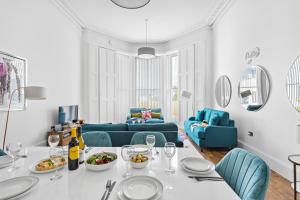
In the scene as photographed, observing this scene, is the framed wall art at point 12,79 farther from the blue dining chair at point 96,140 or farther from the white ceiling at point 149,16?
the white ceiling at point 149,16

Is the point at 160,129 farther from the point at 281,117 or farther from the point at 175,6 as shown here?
the point at 175,6

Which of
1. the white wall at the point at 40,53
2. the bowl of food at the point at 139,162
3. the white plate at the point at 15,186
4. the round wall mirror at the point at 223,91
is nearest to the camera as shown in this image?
the white plate at the point at 15,186

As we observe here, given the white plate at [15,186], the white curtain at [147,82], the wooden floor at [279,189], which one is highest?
the white curtain at [147,82]

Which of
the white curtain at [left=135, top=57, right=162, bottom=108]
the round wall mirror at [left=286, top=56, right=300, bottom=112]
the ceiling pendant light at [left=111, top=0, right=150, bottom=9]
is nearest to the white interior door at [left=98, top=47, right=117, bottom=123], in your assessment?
the white curtain at [left=135, top=57, right=162, bottom=108]

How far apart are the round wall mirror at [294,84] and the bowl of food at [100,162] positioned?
2.44m

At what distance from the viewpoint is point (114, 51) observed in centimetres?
619

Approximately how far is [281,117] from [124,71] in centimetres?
536

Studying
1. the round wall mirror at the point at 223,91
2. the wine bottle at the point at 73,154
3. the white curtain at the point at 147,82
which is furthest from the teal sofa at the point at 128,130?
the white curtain at the point at 147,82

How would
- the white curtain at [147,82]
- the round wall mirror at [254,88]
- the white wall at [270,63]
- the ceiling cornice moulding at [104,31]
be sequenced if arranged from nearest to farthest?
the white wall at [270,63]
the round wall mirror at [254,88]
the ceiling cornice moulding at [104,31]
the white curtain at [147,82]

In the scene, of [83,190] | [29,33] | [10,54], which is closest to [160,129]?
[83,190]

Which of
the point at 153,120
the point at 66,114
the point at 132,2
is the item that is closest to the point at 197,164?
the point at 132,2

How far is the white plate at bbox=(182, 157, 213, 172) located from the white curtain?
18.9 feet

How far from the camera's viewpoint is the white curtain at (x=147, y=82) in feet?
22.8

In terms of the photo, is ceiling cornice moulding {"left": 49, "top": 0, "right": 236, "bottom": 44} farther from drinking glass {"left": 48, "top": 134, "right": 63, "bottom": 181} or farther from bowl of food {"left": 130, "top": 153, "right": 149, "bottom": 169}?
bowl of food {"left": 130, "top": 153, "right": 149, "bottom": 169}
